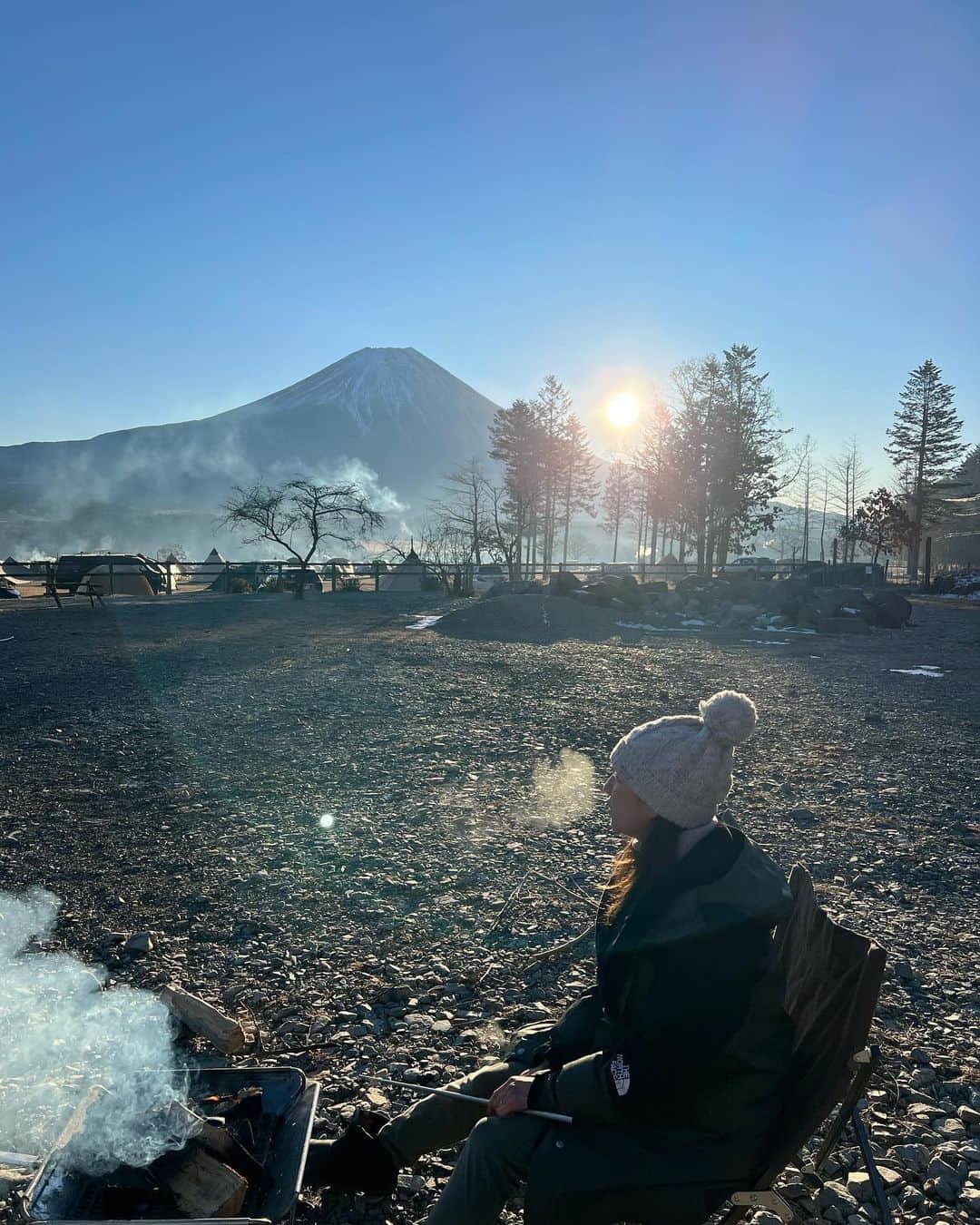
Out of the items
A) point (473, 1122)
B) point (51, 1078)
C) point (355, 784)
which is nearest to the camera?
point (473, 1122)

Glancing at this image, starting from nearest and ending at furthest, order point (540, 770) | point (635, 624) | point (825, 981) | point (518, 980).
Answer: point (825, 981)
point (518, 980)
point (540, 770)
point (635, 624)

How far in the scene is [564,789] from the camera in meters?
5.85

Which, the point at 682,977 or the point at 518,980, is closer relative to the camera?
the point at 682,977

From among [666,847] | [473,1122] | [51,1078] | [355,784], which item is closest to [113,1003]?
[51,1078]

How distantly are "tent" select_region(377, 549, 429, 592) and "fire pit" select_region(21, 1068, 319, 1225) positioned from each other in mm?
30875

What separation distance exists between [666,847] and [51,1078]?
79.6 inches

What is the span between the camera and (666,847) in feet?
6.48

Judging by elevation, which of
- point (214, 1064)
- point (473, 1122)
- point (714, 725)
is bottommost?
point (214, 1064)

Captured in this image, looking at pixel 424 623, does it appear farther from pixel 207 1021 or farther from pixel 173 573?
pixel 207 1021

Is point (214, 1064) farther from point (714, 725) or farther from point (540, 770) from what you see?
point (540, 770)

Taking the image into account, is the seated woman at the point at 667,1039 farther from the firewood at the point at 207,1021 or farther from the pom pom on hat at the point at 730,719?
the firewood at the point at 207,1021

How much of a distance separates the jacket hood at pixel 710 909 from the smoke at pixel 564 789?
327cm

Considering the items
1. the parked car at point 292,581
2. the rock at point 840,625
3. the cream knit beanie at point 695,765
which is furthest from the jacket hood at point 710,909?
the parked car at point 292,581

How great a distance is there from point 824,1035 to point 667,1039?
1.21 ft
